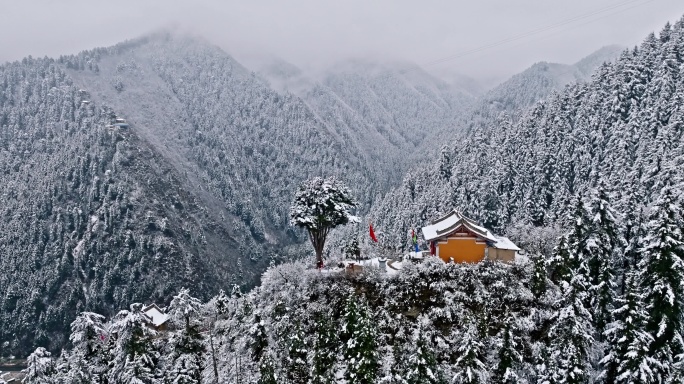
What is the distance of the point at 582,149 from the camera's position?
91.3 meters

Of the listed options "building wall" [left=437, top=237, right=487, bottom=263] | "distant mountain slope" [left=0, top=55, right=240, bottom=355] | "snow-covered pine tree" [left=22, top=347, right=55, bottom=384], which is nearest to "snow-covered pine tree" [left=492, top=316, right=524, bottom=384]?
"building wall" [left=437, top=237, right=487, bottom=263]

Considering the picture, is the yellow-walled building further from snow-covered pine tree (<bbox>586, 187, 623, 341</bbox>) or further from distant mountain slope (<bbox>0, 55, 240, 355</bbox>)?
distant mountain slope (<bbox>0, 55, 240, 355</bbox>)

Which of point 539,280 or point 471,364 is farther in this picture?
point 539,280

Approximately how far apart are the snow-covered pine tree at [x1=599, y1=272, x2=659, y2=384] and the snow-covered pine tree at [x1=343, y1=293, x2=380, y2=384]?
51.7 feet

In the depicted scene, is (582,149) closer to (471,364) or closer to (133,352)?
(471,364)

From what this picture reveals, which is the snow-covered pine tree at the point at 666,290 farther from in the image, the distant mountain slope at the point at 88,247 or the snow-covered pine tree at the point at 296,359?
the distant mountain slope at the point at 88,247

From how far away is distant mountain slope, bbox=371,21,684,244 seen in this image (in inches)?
2961

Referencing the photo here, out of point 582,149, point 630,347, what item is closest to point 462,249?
point 630,347

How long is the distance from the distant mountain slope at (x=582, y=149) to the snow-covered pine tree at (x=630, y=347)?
3560cm

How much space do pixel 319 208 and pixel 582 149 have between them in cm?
6245

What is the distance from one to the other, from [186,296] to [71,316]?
13514 cm

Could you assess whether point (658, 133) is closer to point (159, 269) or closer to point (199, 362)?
point (199, 362)

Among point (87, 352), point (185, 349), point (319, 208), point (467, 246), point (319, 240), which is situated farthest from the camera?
point (319, 240)

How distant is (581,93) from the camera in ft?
343
